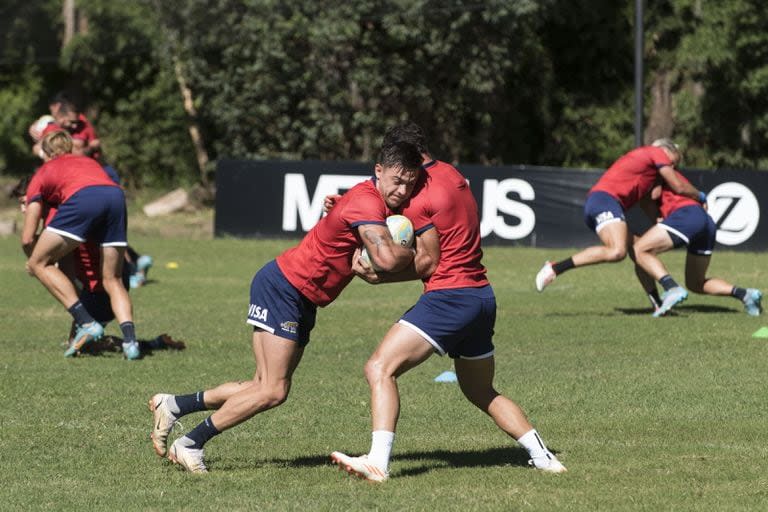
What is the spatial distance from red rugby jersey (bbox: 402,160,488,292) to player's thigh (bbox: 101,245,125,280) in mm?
5434

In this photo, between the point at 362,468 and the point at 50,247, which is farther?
the point at 50,247

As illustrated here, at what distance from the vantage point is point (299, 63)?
32.4 m

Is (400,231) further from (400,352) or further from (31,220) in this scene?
(31,220)

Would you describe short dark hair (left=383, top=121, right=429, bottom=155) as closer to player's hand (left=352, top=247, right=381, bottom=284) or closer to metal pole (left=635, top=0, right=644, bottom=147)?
Answer: player's hand (left=352, top=247, right=381, bottom=284)

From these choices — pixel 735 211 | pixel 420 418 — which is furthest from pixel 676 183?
pixel 735 211

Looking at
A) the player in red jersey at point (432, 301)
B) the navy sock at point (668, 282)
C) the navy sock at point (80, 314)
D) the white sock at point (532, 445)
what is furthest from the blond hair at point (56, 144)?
the white sock at point (532, 445)

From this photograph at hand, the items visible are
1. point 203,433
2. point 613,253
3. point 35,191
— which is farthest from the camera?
point 613,253

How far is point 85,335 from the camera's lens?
12.1m

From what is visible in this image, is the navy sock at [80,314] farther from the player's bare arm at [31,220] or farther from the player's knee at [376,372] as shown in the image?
the player's knee at [376,372]

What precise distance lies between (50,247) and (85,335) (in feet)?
2.59

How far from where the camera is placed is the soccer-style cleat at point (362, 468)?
23.7ft

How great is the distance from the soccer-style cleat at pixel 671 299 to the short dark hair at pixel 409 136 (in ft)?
25.6

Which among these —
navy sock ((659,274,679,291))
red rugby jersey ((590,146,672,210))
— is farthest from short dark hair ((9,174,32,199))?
navy sock ((659,274,679,291))

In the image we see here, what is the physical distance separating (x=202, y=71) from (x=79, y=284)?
21037 mm
